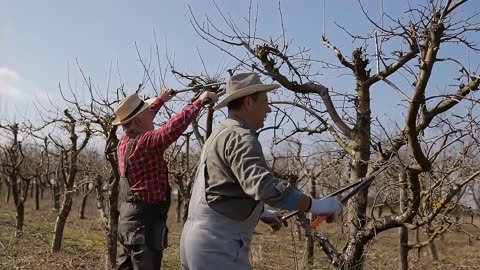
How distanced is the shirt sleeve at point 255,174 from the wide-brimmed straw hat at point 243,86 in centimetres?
27

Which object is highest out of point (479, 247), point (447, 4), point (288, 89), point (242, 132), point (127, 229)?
point (447, 4)

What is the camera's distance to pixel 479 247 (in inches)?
705

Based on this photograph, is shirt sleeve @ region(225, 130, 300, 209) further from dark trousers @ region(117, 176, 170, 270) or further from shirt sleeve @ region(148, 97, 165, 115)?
shirt sleeve @ region(148, 97, 165, 115)

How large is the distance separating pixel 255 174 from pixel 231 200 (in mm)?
261

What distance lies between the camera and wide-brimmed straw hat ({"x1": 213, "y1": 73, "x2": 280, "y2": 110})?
2703mm

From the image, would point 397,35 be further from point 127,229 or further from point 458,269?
point 458,269

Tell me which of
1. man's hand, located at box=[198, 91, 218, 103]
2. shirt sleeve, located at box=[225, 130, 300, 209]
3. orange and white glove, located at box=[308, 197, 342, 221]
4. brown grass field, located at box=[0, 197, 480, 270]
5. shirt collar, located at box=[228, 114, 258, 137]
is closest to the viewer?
shirt sleeve, located at box=[225, 130, 300, 209]

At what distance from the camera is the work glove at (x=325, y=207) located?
8.28ft

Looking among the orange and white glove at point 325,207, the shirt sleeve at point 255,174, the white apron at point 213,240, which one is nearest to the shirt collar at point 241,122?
the shirt sleeve at point 255,174

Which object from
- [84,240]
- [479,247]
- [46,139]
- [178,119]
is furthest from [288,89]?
[479,247]

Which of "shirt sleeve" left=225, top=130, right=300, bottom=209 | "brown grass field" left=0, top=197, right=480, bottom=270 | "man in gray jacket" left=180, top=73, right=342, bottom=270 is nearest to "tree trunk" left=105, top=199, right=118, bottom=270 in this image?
"brown grass field" left=0, top=197, right=480, bottom=270

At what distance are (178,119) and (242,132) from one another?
3.29 ft

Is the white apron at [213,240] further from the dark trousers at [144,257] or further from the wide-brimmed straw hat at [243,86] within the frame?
the dark trousers at [144,257]

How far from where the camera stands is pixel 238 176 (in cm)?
244
